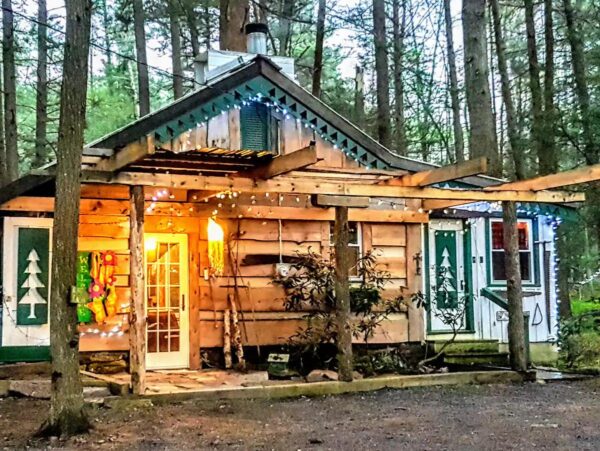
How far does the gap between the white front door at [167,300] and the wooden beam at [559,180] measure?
4.82 metres

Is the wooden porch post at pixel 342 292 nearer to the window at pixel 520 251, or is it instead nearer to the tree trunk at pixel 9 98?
the window at pixel 520 251

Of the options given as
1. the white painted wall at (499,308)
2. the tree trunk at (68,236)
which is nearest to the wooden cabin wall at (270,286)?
the white painted wall at (499,308)

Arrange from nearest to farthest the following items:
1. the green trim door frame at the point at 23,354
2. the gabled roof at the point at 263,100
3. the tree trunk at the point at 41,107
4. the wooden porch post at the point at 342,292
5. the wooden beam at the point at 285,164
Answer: the wooden beam at the point at 285,164 < the wooden porch post at the point at 342,292 < the gabled roof at the point at 263,100 < the green trim door frame at the point at 23,354 < the tree trunk at the point at 41,107

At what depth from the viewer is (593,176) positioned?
9055 mm

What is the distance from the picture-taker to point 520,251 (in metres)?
13.0

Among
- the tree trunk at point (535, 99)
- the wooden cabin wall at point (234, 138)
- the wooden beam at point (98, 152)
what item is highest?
the tree trunk at point (535, 99)

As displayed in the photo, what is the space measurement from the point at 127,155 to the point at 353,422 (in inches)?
144

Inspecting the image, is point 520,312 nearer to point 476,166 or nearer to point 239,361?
point 476,166

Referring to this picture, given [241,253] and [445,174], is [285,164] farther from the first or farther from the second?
[241,253]

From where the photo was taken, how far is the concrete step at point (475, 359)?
39.8 feet

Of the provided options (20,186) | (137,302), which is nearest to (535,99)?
(137,302)

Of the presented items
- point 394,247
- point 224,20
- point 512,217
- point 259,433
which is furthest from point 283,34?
point 259,433

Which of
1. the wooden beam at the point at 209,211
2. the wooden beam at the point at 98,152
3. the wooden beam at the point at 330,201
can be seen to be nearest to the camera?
the wooden beam at the point at 98,152

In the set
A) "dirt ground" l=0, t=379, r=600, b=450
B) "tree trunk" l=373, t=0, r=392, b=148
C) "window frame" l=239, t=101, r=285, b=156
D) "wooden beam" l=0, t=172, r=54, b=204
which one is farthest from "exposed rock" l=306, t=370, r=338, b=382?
"tree trunk" l=373, t=0, r=392, b=148
